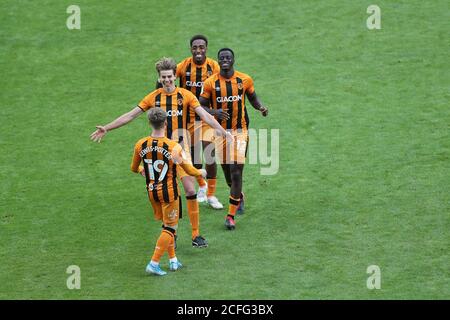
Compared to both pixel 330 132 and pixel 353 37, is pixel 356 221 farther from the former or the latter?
pixel 353 37

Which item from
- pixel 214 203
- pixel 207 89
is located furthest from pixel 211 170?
pixel 207 89

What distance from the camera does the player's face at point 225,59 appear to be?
507 inches

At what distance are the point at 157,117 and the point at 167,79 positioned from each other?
1.00 metres

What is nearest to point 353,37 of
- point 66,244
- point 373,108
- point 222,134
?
point 373,108

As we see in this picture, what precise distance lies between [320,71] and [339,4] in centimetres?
248

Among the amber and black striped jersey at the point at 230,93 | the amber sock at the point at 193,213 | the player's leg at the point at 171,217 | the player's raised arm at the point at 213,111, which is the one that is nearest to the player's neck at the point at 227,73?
the amber and black striped jersey at the point at 230,93

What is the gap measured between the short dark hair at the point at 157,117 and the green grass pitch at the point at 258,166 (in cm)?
175

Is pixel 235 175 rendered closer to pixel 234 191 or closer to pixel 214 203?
pixel 234 191

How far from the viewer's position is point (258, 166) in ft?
50.0

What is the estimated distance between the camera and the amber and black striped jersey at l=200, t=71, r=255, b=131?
13086 millimetres

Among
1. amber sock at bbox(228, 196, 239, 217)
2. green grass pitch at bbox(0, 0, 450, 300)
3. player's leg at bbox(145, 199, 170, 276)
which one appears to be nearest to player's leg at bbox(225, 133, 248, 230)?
amber sock at bbox(228, 196, 239, 217)

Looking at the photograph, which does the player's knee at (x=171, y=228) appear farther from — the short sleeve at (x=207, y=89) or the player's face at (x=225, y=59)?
the player's face at (x=225, y=59)

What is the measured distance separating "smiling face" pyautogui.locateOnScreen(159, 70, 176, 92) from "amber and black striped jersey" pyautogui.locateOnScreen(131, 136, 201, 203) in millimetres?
1016

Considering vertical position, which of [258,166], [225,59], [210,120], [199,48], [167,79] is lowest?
[210,120]
